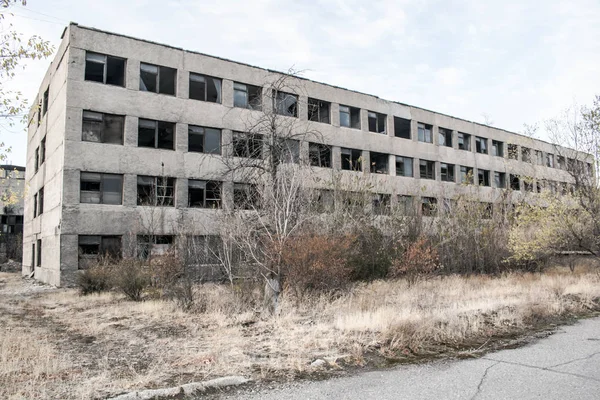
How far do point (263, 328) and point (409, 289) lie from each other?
761 centimetres

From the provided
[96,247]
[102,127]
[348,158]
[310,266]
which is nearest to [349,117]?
[348,158]

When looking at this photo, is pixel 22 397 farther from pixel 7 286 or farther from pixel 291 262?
pixel 7 286

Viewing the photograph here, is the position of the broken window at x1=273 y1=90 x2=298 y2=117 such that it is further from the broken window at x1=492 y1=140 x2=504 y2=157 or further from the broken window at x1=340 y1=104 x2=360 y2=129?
the broken window at x1=492 y1=140 x2=504 y2=157

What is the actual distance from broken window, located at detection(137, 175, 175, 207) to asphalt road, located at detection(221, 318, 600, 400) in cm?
2029

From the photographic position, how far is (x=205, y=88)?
92.9 ft

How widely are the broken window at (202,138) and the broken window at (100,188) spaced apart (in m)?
4.69

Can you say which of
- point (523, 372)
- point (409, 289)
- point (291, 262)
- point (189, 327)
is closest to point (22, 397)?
point (189, 327)

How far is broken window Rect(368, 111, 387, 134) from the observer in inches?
1448

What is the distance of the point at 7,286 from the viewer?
81.8 ft

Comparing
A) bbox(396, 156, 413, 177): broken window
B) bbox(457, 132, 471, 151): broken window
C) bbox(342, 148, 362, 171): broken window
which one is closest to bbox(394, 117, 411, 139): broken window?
bbox(396, 156, 413, 177): broken window

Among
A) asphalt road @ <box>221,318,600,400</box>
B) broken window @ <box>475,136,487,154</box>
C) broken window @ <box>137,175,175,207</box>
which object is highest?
broken window @ <box>475,136,487,154</box>

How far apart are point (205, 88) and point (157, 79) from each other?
115 inches

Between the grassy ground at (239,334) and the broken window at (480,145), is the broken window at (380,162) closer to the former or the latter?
the broken window at (480,145)

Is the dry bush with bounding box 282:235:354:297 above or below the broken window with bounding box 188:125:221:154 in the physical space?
below
